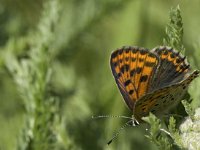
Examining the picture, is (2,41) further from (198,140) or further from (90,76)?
(198,140)

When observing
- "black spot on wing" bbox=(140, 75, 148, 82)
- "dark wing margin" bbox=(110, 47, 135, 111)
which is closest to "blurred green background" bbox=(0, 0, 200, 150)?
"dark wing margin" bbox=(110, 47, 135, 111)

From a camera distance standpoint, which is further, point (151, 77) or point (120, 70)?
point (120, 70)

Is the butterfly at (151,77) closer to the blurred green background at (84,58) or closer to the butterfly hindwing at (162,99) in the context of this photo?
the butterfly hindwing at (162,99)

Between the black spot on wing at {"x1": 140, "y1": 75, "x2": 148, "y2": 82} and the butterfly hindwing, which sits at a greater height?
the black spot on wing at {"x1": 140, "y1": 75, "x2": 148, "y2": 82}

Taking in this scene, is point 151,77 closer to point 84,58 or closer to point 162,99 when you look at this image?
point 162,99

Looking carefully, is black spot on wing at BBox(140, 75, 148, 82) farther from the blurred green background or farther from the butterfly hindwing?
the blurred green background

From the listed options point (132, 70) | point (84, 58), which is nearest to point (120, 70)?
point (132, 70)

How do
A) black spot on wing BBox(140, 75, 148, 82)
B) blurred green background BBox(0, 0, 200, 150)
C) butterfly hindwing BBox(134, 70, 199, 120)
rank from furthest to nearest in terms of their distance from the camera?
blurred green background BBox(0, 0, 200, 150) → black spot on wing BBox(140, 75, 148, 82) → butterfly hindwing BBox(134, 70, 199, 120)
